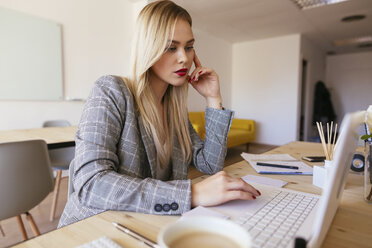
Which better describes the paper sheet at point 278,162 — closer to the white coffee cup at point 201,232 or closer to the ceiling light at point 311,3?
the white coffee cup at point 201,232

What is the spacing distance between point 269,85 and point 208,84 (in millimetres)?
4959

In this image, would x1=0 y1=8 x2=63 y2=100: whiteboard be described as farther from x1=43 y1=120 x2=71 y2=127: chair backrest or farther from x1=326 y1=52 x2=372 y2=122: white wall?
x1=326 y1=52 x2=372 y2=122: white wall

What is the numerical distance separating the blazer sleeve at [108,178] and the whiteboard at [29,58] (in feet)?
8.84

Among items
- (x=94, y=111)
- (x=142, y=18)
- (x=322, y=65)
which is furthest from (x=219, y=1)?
(x=322, y=65)

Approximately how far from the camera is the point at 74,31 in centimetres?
330

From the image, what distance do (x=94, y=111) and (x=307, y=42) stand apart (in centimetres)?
625

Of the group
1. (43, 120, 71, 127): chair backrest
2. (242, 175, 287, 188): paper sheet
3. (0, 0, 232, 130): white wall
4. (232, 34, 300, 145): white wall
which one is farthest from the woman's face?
(232, 34, 300, 145): white wall

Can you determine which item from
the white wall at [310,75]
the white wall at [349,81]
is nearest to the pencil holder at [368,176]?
the white wall at [310,75]

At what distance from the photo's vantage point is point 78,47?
3357mm

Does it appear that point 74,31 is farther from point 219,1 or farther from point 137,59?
point 137,59

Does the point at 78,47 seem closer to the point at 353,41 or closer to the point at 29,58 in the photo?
the point at 29,58

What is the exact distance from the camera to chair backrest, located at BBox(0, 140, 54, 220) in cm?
118

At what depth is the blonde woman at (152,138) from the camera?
1.92 ft

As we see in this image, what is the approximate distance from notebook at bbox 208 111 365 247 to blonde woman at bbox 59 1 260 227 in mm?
42
